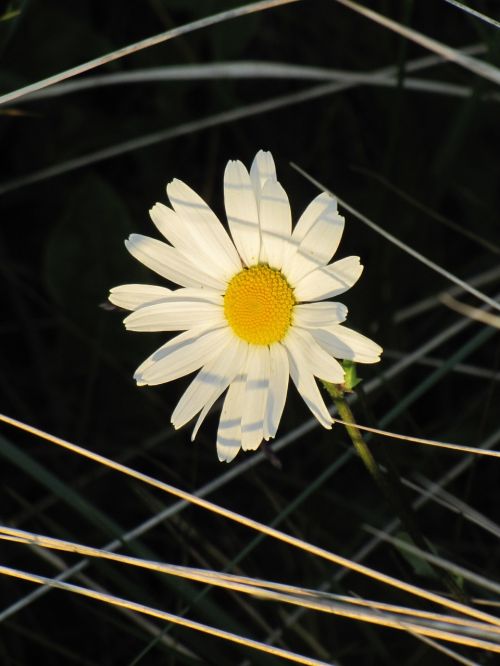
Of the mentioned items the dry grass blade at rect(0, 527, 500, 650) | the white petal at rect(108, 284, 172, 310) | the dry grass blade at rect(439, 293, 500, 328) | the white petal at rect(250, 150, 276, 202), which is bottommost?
the dry grass blade at rect(0, 527, 500, 650)

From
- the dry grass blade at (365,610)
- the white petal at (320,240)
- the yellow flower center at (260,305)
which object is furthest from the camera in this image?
the yellow flower center at (260,305)

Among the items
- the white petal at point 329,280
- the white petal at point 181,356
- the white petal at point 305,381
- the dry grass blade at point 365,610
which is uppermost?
the white petal at point 181,356

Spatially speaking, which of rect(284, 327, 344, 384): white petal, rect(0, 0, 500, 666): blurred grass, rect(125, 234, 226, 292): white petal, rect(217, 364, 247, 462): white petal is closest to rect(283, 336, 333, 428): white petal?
rect(284, 327, 344, 384): white petal

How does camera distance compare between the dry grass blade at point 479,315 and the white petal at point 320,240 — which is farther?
the dry grass blade at point 479,315

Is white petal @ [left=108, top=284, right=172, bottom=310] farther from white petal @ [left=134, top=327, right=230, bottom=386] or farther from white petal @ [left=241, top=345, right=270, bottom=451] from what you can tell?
white petal @ [left=241, top=345, right=270, bottom=451]

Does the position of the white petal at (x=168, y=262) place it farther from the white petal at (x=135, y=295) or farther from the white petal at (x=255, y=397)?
the white petal at (x=255, y=397)

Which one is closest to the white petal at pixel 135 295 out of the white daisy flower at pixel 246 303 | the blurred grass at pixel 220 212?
the white daisy flower at pixel 246 303
